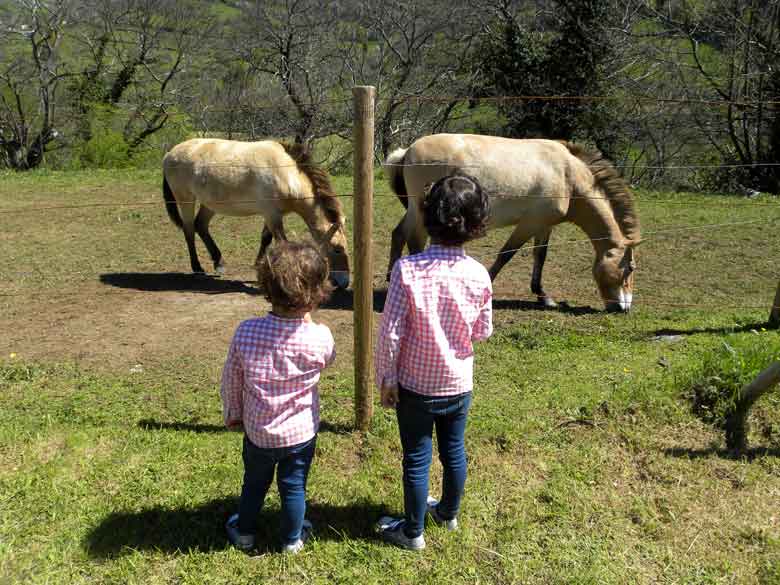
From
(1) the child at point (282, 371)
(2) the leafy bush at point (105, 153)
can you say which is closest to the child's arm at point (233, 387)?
(1) the child at point (282, 371)

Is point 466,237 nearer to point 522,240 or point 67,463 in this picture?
point 67,463

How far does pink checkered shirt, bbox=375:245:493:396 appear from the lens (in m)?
2.36

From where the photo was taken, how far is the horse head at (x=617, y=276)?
20.0 feet

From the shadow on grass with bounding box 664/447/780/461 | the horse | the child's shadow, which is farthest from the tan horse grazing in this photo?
the shadow on grass with bounding box 664/447/780/461

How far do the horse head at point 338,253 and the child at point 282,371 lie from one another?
4.33m

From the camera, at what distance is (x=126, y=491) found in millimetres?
3102

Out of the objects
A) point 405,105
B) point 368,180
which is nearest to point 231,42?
point 405,105

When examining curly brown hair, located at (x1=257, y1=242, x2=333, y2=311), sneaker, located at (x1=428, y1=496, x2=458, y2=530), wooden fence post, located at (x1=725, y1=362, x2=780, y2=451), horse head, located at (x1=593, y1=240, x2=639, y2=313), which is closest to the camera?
curly brown hair, located at (x1=257, y1=242, x2=333, y2=311)

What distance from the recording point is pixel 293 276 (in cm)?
227

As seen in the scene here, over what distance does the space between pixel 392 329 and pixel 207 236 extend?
5961 millimetres

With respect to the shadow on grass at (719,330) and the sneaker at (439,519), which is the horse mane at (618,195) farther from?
the sneaker at (439,519)

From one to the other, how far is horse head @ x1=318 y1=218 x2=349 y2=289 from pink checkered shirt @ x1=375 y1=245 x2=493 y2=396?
439cm

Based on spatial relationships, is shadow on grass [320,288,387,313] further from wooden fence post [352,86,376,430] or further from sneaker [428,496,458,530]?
sneaker [428,496,458,530]

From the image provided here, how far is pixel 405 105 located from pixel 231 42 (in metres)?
6.58
